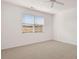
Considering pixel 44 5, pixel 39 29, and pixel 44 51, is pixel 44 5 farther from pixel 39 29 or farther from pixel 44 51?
pixel 44 51

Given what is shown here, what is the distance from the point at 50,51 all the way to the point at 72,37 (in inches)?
27.7

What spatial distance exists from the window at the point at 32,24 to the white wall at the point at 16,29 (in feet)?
0.33

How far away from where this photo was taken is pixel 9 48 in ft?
7.52

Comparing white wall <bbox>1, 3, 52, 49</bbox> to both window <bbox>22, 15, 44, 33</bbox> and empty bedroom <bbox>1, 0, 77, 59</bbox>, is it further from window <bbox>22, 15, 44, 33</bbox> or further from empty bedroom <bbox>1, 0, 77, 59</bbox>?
window <bbox>22, 15, 44, 33</bbox>

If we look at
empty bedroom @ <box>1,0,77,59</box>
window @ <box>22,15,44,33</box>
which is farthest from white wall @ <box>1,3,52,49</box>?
window @ <box>22,15,44,33</box>

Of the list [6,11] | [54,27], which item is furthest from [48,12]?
[6,11]

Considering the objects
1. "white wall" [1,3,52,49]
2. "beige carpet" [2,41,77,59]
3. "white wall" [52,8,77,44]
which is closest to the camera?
"beige carpet" [2,41,77,59]

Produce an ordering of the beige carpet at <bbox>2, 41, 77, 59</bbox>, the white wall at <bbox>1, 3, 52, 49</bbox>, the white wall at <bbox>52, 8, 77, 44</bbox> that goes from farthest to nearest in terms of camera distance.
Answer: the white wall at <bbox>52, 8, 77, 44</bbox> < the white wall at <bbox>1, 3, 52, 49</bbox> < the beige carpet at <bbox>2, 41, 77, 59</bbox>

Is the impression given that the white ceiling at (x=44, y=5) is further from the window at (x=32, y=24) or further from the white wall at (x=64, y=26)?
the window at (x=32, y=24)

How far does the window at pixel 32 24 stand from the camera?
2.22 m

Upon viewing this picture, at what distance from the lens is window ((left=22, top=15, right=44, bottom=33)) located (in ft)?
7.30

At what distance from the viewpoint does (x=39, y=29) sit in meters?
2.37

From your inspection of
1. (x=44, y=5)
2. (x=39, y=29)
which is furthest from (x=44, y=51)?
(x=44, y=5)

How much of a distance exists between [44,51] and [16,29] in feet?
3.02
